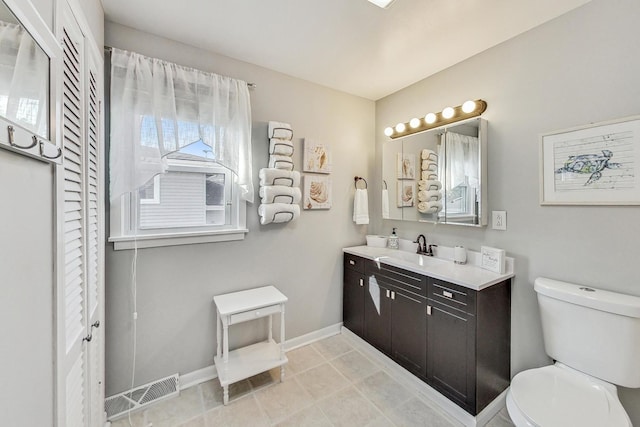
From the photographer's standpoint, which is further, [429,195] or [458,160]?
[429,195]

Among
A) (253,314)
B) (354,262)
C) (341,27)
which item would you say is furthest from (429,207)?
(253,314)

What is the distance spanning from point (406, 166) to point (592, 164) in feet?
4.16

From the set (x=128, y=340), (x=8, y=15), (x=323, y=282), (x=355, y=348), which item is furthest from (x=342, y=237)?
(x=8, y=15)

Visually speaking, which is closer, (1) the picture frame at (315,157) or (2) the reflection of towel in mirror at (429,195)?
(2) the reflection of towel in mirror at (429,195)

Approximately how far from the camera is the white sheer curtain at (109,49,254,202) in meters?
1.61

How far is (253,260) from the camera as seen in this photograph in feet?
7.20

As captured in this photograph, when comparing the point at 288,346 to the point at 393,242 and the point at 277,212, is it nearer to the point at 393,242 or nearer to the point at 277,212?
the point at 277,212

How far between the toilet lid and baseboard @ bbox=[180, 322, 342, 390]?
64.4 inches

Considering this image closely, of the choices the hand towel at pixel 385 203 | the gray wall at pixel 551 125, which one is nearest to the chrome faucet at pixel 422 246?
the gray wall at pixel 551 125

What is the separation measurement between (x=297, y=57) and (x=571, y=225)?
2242 mm

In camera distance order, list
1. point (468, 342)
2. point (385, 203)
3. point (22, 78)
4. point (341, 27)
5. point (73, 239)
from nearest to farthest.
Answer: point (22, 78)
point (73, 239)
point (468, 342)
point (341, 27)
point (385, 203)

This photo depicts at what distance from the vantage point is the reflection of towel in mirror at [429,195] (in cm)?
223

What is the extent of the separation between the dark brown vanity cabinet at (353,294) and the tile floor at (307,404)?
43 centimetres

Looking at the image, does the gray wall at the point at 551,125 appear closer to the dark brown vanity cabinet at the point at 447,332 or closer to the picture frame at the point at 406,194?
the dark brown vanity cabinet at the point at 447,332
